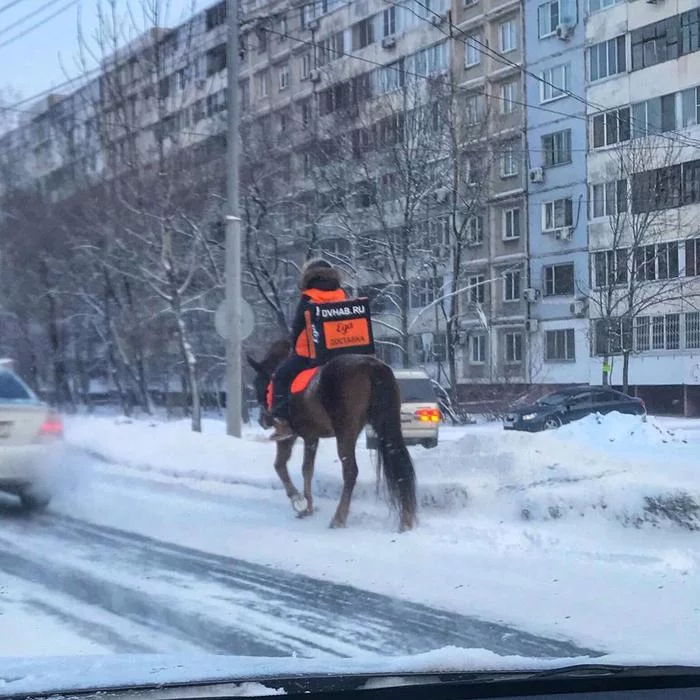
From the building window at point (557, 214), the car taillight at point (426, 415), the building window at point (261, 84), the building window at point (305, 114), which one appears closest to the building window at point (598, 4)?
the building window at point (557, 214)

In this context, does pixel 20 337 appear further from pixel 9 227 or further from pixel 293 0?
pixel 293 0

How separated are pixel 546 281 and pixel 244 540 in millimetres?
19388

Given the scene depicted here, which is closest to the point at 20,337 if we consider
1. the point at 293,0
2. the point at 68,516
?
the point at 293,0

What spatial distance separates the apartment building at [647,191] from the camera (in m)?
24.0

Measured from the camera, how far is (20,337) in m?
30.9

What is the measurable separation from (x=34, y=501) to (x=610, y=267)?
56.1 feet

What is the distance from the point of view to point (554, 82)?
24.7 m

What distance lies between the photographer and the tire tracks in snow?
6098mm

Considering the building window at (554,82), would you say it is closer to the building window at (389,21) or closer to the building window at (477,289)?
the building window at (389,21)

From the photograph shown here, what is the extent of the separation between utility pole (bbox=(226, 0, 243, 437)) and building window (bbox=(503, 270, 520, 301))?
11310 millimetres

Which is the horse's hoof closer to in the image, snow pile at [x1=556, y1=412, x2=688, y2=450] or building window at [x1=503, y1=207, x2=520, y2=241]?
snow pile at [x1=556, y1=412, x2=688, y2=450]

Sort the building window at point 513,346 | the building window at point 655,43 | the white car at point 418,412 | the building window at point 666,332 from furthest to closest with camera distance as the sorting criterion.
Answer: the building window at point 513,346 < the building window at point 666,332 < the building window at point 655,43 < the white car at point 418,412

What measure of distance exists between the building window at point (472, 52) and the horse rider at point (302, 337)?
48.7 feet

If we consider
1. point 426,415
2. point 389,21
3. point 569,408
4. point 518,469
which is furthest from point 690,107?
point 518,469
